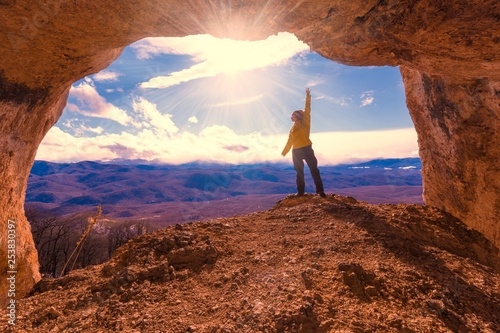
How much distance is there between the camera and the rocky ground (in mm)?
3207

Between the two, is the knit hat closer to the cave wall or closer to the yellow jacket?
the yellow jacket

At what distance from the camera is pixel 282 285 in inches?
147

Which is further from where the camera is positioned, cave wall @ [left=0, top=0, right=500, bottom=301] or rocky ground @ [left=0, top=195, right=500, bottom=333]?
cave wall @ [left=0, top=0, right=500, bottom=301]

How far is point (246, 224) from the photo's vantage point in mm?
6582

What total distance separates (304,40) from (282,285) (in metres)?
5.74

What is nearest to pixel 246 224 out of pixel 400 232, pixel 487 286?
pixel 400 232

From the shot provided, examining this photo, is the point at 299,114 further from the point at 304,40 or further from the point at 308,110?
the point at 304,40

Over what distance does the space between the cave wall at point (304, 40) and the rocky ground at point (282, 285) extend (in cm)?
303

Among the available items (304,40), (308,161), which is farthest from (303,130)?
(304,40)

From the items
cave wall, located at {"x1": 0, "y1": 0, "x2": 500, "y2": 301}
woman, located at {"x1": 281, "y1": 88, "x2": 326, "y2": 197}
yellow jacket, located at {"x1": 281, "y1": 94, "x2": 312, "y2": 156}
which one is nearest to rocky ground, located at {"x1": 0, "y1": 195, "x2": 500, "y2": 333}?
woman, located at {"x1": 281, "y1": 88, "x2": 326, "y2": 197}

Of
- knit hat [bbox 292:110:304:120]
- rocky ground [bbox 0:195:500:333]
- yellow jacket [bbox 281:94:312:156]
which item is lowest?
rocky ground [bbox 0:195:500:333]

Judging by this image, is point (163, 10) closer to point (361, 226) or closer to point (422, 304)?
point (361, 226)

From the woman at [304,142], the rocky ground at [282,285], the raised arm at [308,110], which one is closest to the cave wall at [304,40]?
the raised arm at [308,110]

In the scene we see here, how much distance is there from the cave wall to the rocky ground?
3033 millimetres
